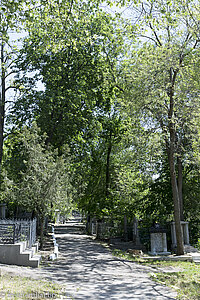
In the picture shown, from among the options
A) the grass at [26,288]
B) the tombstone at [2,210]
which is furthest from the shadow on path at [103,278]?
the tombstone at [2,210]

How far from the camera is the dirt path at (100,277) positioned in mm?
8156

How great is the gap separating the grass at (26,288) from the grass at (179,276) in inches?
127

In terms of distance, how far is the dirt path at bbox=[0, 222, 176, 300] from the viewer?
8156mm

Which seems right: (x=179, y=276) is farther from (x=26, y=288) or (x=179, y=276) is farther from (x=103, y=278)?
(x=26, y=288)

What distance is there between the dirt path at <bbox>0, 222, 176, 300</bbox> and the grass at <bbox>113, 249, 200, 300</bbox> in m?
0.32

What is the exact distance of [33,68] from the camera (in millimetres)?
21531

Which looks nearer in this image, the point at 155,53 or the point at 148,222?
the point at 155,53

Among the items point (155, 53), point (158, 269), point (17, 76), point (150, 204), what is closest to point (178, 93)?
point (155, 53)

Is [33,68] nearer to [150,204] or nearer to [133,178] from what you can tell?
[133,178]

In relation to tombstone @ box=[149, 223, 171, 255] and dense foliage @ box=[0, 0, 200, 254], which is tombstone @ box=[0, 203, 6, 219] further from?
tombstone @ box=[149, 223, 171, 255]

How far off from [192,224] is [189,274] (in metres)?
11.4

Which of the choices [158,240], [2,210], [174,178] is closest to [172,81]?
[174,178]

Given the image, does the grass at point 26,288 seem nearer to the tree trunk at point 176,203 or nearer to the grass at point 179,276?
the grass at point 179,276

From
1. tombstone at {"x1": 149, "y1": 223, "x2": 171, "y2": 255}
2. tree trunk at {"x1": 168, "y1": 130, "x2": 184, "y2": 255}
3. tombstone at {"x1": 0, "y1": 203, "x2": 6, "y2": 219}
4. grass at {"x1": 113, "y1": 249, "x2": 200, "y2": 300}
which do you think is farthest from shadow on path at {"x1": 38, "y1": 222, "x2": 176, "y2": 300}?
tombstone at {"x1": 0, "y1": 203, "x2": 6, "y2": 219}
